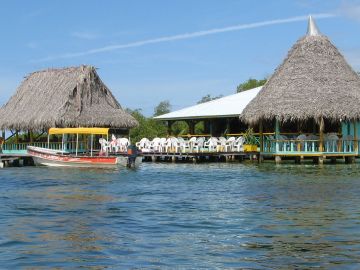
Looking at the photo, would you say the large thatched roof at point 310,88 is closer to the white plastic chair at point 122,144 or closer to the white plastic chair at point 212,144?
the white plastic chair at point 212,144

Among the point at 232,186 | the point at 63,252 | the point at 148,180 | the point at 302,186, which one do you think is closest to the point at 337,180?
the point at 302,186

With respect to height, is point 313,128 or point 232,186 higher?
point 313,128

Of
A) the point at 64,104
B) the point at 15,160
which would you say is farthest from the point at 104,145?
the point at 15,160

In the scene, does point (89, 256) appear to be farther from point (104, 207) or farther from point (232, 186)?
point (232, 186)

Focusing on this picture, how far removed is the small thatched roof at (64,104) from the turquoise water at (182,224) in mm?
14849

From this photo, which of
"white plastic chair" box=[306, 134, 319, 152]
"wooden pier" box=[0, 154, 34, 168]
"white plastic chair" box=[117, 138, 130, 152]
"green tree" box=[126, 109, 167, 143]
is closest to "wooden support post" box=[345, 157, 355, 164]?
"white plastic chair" box=[306, 134, 319, 152]

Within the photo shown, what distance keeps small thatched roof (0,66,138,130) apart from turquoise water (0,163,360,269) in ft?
48.7

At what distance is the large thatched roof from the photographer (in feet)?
103

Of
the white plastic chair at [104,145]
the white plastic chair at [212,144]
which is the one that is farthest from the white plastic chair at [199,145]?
the white plastic chair at [104,145]

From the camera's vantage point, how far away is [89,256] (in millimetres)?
9750

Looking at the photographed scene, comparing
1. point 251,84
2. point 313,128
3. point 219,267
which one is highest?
point 251,84

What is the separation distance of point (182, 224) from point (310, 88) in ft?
70.0

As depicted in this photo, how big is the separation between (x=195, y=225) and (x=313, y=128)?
2437cm

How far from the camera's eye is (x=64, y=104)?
36719 millimetres
